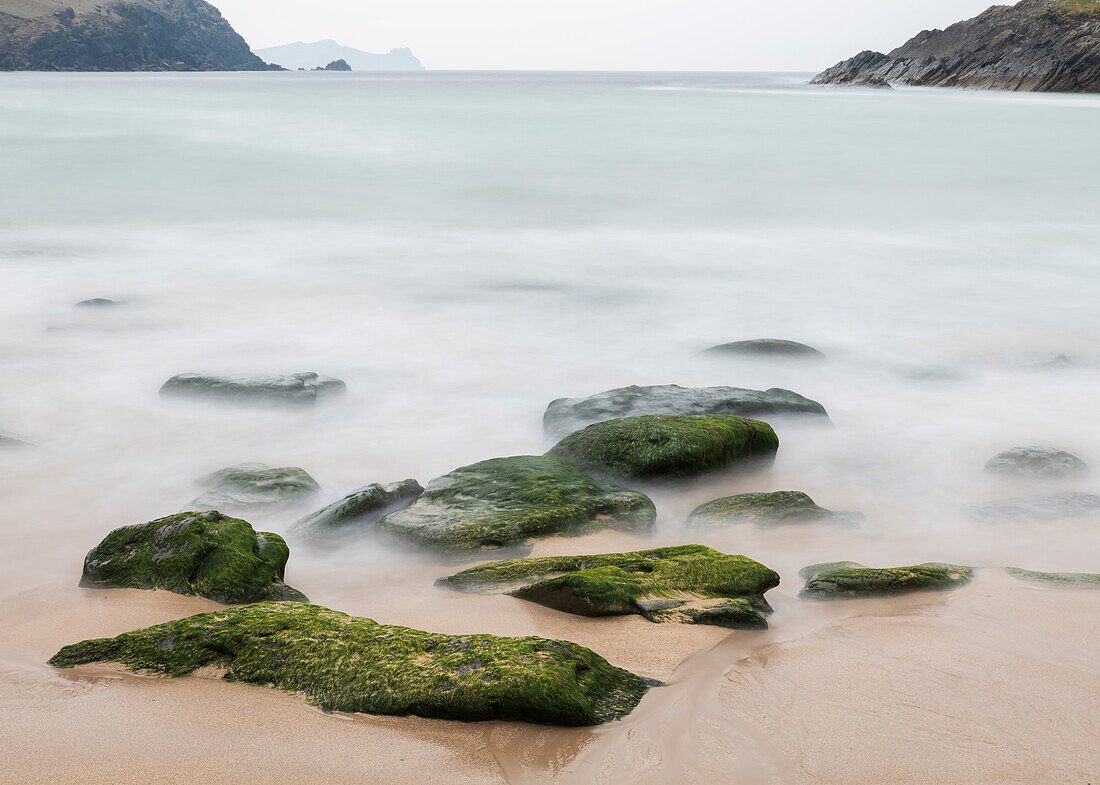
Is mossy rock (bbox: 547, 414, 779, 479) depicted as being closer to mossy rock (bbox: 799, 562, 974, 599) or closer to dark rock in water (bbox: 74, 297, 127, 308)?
mossy rock (bbox: 799, 562, 974, 599)

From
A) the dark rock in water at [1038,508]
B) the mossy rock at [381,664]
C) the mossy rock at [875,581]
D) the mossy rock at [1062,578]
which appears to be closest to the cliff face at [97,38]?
the mossy rock at [381,664]

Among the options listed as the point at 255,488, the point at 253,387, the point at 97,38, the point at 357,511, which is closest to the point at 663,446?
the point at 357,511

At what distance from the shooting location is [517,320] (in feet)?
34.3

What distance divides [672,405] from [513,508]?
6.65ft

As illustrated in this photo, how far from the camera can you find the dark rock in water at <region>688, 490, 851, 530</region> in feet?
16.3

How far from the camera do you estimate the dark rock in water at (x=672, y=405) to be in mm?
6465

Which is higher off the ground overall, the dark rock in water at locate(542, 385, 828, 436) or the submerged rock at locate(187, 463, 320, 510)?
the dark rock in water at locate(542, 385, 828, 436)

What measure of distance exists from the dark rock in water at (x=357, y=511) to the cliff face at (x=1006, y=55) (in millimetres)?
65457

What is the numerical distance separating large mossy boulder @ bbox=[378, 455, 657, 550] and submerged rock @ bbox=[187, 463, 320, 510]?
2.74ft

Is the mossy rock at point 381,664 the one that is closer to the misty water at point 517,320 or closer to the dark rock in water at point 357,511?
the misty water at point 517,320

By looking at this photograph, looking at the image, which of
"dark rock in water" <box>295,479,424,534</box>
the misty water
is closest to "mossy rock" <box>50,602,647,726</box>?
the misty water

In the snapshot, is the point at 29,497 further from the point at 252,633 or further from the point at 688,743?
the point at 688,743

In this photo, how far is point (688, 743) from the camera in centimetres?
283

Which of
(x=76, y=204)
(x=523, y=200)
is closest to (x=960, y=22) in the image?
(x=523, y=200)
